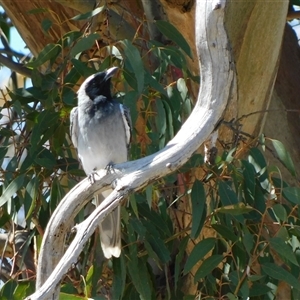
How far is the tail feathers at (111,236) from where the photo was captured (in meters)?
3.44

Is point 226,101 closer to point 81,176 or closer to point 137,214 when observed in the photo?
point 137,214

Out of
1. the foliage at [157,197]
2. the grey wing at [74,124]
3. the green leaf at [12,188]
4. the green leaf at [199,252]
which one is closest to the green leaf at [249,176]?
the foliage at [157,197]

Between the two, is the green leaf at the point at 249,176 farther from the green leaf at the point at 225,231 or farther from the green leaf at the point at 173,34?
the green leaf at the point at 173,34

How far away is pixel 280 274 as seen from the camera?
3.29 meters

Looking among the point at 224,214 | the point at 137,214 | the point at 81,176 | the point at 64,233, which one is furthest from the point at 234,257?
the point at 64,233

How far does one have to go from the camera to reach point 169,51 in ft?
11.6

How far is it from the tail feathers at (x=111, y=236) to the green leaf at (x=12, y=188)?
38 centimetres

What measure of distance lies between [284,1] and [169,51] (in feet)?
1.96

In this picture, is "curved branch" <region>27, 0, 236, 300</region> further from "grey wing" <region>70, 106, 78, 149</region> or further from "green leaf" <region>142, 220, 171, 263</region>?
"grey wing" <region>70, 106, 78, 149</region>

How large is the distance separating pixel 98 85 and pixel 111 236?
2.15 feet

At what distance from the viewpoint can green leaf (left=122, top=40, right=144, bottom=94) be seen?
10.6ft

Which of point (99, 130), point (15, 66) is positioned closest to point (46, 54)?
point (99, 130)

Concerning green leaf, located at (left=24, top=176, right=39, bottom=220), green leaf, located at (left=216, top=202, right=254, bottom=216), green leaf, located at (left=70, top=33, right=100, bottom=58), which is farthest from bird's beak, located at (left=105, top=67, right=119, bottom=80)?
green leaf, located at (left=216, top=202, right=254, bottom=216)

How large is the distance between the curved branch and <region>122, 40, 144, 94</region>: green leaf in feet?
1.64
